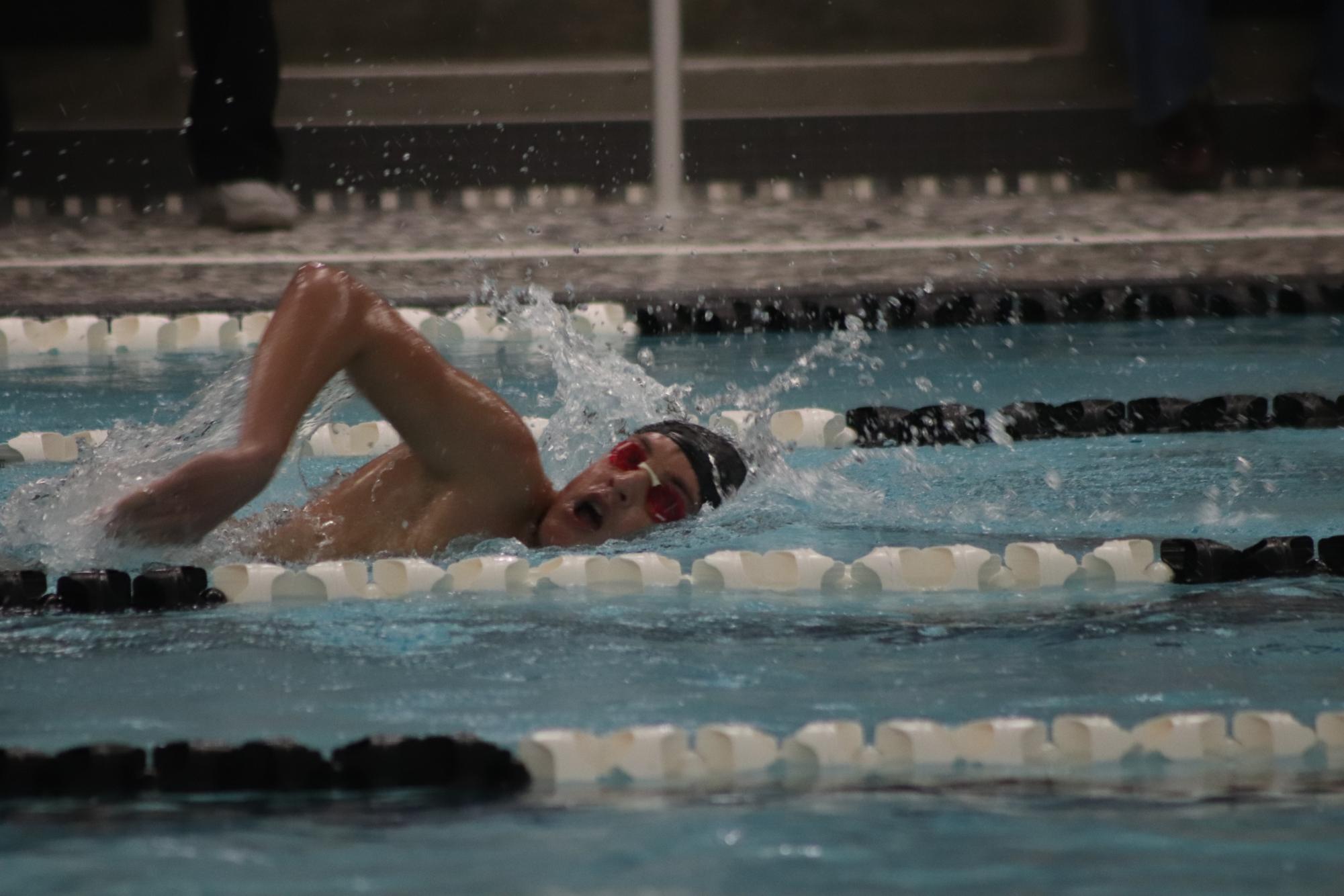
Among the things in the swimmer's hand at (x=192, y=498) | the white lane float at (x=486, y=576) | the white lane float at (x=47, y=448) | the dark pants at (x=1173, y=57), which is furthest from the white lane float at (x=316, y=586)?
the dark pants at (x=1173, y=57)

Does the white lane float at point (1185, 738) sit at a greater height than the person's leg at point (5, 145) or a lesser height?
lesser

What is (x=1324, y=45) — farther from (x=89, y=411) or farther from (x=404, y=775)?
(x=404, y=775)

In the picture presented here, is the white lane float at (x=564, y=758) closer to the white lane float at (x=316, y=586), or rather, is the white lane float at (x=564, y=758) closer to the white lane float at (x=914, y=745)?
the white lane float at (x=914, y=745)

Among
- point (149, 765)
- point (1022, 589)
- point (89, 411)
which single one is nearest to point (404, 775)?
point (149, 765)

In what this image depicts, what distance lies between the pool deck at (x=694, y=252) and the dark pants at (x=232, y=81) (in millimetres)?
321

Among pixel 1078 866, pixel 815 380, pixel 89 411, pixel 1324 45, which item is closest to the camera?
pixel 1078 866

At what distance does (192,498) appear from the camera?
7.32ft

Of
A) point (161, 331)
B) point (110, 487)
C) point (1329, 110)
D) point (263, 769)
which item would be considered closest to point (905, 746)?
point (263, 769)

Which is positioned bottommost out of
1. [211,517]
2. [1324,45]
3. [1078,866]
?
[1078,866]

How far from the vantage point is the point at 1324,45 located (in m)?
7.34

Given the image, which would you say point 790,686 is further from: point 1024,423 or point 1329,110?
point 1329,110

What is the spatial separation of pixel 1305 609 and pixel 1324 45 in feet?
17.5

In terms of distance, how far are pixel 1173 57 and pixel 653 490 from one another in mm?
5096

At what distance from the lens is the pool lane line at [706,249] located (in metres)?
5.62
